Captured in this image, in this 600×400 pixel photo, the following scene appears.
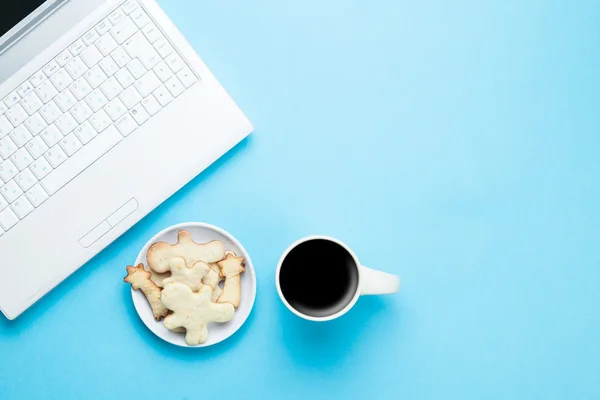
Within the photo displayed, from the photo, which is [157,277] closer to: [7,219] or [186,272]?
[186,272]

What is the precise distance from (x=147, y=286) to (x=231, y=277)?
12 centimetres

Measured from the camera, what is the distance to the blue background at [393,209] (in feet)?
2.79

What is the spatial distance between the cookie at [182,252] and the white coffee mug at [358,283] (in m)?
0.13

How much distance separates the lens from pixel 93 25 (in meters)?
0.80

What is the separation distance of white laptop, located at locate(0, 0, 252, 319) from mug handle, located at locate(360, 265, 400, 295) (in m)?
0.30

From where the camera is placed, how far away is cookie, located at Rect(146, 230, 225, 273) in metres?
0.81

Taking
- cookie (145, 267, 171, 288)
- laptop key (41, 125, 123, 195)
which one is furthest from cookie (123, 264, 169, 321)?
laptop key (41, 125, 123, 195)

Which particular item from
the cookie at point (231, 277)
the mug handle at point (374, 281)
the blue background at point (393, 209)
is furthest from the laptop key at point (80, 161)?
the mug handle at point (374, 281)

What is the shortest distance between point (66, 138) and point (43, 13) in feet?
0.54

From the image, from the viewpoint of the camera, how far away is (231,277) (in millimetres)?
817

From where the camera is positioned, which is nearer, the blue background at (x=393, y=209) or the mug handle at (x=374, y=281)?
the mug handle at (x=374, y=281)

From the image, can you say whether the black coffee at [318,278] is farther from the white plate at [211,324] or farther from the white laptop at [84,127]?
the white laptop at [84,127]

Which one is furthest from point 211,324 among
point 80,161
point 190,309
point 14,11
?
point 14,11

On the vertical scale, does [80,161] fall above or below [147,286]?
above
